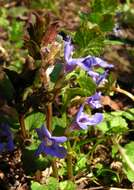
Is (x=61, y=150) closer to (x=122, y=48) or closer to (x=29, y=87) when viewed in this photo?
(x=29, y=87)

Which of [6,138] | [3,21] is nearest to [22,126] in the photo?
[6,138]

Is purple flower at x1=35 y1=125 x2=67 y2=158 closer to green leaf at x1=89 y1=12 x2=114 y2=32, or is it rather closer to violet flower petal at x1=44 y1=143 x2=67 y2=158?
violet flower petal at x1=44 y1=143 x2=67 y2=158

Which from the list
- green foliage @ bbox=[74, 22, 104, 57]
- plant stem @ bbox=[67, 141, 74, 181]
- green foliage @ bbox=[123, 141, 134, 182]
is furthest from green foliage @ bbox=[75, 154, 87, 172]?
green foliage @ bbox=[74, 22, 104, 57]

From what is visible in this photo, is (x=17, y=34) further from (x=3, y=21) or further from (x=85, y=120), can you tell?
(x=85, y=120)

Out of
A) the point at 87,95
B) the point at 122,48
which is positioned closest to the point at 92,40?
the point at 87,95

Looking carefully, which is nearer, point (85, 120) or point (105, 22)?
point (85, 120)

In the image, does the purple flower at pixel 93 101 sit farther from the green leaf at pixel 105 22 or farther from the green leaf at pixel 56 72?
the green leaf at pixel 105 22
